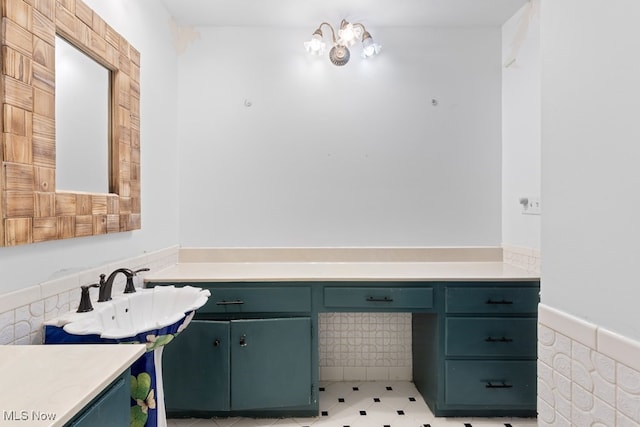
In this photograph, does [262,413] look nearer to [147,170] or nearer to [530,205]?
[147,170]

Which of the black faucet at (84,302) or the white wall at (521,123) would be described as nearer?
the black faucet at (84,302)

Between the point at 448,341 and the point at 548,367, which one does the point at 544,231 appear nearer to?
the point at 548,367

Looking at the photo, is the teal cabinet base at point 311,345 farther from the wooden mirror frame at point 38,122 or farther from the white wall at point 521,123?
the wooden mirror frame at point 38,122

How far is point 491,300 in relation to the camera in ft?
6.74

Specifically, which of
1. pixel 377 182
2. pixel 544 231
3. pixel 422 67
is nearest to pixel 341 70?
pixel 422 67

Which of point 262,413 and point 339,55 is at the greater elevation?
point 339,55

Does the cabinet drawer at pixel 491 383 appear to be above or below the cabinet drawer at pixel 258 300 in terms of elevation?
below

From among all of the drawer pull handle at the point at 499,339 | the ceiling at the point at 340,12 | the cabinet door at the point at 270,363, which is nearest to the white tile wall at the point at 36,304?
the cabinet door at the point at 270,363

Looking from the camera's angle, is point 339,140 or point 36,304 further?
point 339,140

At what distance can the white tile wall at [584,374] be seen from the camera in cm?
64

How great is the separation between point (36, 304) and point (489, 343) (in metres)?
2.12

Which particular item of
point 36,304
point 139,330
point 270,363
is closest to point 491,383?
point 270,363

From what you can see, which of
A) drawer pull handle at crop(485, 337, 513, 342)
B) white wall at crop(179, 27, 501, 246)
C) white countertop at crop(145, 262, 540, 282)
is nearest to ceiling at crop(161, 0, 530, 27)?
white wall at crop(179, 27, 501, 246)

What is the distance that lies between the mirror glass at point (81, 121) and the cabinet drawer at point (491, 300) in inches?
74.2
